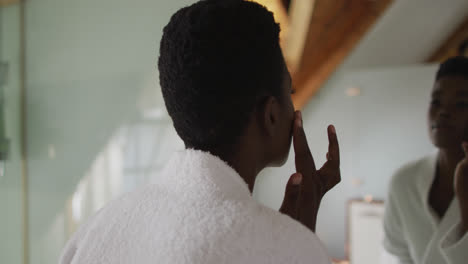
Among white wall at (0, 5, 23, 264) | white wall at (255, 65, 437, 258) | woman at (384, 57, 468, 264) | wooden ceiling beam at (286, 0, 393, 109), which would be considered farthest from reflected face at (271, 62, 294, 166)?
white wall at (255, 65, 437, 258)

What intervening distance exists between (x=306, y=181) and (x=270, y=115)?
0.26 feet

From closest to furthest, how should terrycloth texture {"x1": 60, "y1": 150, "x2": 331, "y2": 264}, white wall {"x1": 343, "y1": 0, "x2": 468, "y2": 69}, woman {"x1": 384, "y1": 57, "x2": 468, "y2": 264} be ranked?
1. terrycloth texture {"x1": 60, "y1": 150, "x2": 331, "y2": 264}
2. woman {"x1": 384, "y1": 57, "x2": 468, "y2": 264}
3. white wall {"x1": 343, "y1": 0, "x2": 468, "y2": 69}

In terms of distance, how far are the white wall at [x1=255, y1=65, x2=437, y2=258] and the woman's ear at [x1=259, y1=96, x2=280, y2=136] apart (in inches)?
38.6

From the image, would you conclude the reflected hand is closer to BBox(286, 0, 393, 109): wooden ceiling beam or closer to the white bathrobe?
the white bathrobe

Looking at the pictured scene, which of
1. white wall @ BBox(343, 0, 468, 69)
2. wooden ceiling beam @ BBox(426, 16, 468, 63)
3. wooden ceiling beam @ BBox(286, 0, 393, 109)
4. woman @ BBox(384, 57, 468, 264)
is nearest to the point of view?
woman @ BBox(384, 57, 468, 264)

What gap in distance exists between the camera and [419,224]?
721 millimetres

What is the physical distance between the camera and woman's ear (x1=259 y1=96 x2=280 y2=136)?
0.33m

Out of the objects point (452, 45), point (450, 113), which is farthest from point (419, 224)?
point (452, 45)

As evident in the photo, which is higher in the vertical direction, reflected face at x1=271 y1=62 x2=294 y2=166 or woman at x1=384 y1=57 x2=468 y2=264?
reflected face at x1=271 y1=62 x2=294 y2=166

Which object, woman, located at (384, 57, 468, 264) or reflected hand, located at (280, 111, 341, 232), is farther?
woman, located at (384, 57, 468, 264)

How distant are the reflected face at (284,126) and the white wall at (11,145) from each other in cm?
68

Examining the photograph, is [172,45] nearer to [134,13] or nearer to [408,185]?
[134,13]

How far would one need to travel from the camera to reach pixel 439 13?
130cm

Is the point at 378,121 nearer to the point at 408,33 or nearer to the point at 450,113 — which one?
the point at 408,33
